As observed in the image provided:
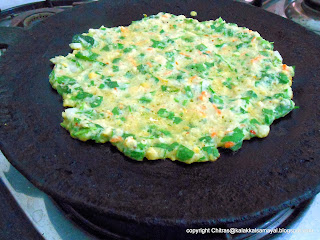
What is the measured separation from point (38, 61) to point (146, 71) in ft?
3.13

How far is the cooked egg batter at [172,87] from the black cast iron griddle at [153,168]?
84 mm

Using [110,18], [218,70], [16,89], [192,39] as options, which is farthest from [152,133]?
[110,18]

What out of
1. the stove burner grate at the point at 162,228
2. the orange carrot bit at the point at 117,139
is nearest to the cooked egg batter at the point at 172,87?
the orange carrot bit at the point at 117,139

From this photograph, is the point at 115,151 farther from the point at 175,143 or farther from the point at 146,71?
the point at 146,71

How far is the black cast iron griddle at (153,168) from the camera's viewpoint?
62.3 inches

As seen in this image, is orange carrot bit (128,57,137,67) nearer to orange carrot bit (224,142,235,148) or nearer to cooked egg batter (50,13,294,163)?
cooked egg batter (50,13,294,163)

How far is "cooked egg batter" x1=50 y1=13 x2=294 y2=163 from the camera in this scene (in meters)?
1.99

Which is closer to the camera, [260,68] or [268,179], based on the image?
[268,179]

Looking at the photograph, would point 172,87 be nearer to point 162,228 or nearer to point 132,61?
point 132,61

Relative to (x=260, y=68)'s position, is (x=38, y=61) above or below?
above

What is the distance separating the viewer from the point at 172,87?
239 centimetres

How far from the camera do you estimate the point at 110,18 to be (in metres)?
3.31

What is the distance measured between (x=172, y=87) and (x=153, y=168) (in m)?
0.78

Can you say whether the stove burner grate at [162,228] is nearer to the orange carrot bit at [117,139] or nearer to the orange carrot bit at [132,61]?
the orange carrot bit at [117,139]
